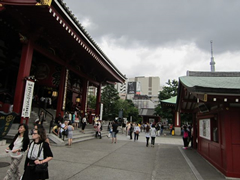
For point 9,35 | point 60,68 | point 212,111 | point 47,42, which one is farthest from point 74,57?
point 212,111

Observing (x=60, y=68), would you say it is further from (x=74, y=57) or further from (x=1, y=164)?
(x=1, y=164)

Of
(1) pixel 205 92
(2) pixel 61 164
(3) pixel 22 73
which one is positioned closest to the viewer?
(1) pixel 205 92

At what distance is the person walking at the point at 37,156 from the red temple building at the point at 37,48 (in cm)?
616

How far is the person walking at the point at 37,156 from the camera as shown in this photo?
10.1ft

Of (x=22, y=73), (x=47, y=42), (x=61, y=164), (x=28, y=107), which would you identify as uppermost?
(x=47, y=42)

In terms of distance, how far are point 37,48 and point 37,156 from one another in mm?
9378

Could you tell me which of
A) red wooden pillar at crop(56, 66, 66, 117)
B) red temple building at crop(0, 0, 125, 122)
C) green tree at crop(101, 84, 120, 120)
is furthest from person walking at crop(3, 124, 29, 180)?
green tree at crop(101, 84, 120, 120)

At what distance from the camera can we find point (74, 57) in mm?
14711

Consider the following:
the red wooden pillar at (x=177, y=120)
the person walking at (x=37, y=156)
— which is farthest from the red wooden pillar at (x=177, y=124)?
the person walking at (x=37, y=156)

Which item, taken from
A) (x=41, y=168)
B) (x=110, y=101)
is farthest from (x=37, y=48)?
(x=110, y=101)

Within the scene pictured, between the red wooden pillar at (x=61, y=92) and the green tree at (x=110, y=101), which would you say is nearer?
the red wooden pillar at (x=61, y=92)

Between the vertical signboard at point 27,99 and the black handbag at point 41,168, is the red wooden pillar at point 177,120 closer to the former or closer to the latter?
the vertical signboard at point 27,99

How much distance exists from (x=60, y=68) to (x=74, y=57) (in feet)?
4.95

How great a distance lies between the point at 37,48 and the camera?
35.6 ft
